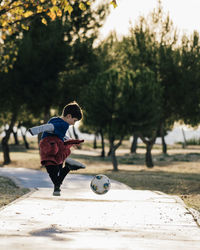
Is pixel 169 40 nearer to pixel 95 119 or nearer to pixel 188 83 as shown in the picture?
pixel 188 83

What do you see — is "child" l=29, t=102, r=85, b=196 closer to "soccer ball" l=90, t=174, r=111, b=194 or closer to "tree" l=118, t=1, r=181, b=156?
"soccer ball" l=90, t=174, r=111, b=194

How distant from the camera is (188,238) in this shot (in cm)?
619

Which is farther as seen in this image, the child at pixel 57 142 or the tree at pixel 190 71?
the tree at pixel 190 71

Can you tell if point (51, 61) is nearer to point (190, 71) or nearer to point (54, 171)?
point (190, 71)

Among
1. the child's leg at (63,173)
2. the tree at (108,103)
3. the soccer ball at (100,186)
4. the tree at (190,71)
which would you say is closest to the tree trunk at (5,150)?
the tree at (108,103)

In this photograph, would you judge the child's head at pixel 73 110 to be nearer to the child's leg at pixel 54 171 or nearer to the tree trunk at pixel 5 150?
the child's leg at pixel 54 171

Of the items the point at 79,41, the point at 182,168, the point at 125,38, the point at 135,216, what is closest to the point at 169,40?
the point at 125,38

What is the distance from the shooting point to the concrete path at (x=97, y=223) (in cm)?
557

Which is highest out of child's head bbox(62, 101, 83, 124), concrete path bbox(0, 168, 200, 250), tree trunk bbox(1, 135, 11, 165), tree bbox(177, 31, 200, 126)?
tree bbox(177, 31, 200, 126)

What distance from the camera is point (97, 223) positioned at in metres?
7.23

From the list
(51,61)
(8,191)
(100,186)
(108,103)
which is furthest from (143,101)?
(100,186)

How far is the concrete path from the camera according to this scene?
Result: 5574 mm

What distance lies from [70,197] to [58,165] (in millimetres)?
2311

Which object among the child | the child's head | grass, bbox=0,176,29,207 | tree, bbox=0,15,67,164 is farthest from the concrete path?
tree, bbox=0,15,67,164
